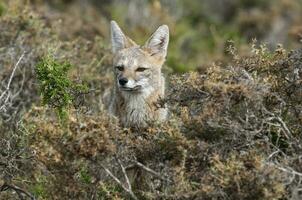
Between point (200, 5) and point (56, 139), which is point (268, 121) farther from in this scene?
point (200, 5)

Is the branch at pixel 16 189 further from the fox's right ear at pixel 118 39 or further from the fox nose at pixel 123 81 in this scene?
the fox's right ear at pixel 118 39

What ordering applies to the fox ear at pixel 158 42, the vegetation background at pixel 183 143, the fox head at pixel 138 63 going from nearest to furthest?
the vegetation background at pixel 183 143 < the fox head at pixel 138 63 < the fox ear at pixel 158 42

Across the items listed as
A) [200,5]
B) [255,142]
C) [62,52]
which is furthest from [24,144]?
[200,5]

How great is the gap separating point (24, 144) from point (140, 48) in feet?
6.97

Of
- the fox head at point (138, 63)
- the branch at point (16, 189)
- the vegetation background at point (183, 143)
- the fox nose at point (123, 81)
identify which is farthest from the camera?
the fox head at point (138, 63)

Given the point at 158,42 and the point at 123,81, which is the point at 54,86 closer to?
the point at 123,81

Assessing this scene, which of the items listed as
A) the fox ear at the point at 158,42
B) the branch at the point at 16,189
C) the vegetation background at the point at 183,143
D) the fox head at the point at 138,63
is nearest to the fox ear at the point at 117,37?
the fox head at the point at 138,63

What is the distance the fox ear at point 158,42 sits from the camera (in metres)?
8.72

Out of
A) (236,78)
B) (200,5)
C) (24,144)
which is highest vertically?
(200,5)

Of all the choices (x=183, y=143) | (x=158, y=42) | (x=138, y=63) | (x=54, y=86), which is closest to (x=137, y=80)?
(x=138, y=63)

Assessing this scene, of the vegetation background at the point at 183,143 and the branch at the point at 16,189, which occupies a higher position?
the vegetation background at the point at 183,143

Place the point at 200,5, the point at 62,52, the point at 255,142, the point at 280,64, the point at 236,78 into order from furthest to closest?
the point at 200,5
the point at 62,52
the point at 280,64
the point at 236,78
the point at 255,142

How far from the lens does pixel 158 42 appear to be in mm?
8797

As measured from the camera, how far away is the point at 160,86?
8492mm
